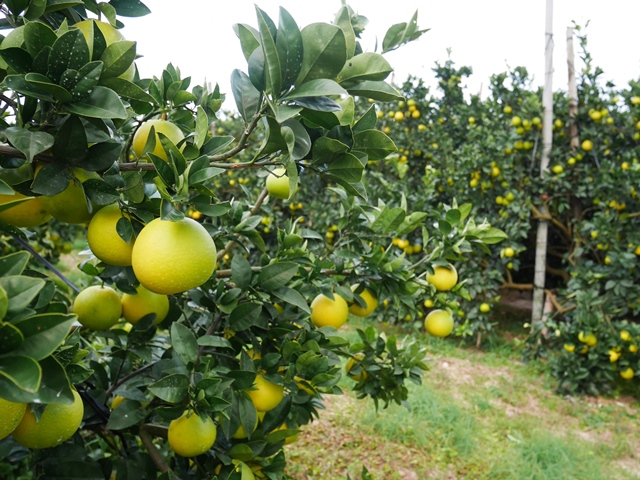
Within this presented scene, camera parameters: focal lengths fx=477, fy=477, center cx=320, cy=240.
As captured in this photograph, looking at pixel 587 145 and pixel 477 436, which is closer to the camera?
pixel 477 436

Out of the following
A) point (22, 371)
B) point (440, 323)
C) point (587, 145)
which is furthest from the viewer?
point (587, 145)

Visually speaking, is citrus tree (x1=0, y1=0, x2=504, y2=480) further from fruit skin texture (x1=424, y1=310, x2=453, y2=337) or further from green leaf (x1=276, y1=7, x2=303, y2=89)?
fruit skin texture (x1=424, y1=310, x2=453, y2=337)

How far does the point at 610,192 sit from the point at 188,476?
3.25 metres

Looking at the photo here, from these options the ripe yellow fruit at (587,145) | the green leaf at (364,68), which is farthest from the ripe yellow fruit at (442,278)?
the ripe yellow fruit at (587,145)

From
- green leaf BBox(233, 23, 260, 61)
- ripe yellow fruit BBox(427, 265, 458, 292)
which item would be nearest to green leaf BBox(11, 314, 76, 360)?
green leaf BBox(233, 23, 260, 61)

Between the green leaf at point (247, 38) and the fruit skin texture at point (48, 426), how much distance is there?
0.46 m

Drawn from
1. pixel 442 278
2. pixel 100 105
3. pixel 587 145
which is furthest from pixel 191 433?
pixel 587 145

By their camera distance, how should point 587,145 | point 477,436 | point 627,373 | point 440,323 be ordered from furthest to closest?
point 587,145 < point 627,373 < point 477,436 < point 440,323

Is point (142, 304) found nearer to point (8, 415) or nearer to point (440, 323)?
point (8, 415)

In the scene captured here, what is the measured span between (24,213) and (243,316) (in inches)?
16.2

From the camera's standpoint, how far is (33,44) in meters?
0.51

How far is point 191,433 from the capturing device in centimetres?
77

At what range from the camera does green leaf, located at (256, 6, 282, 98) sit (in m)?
0.49

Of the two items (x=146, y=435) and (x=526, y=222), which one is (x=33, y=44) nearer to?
→ (x=146, y=435)
